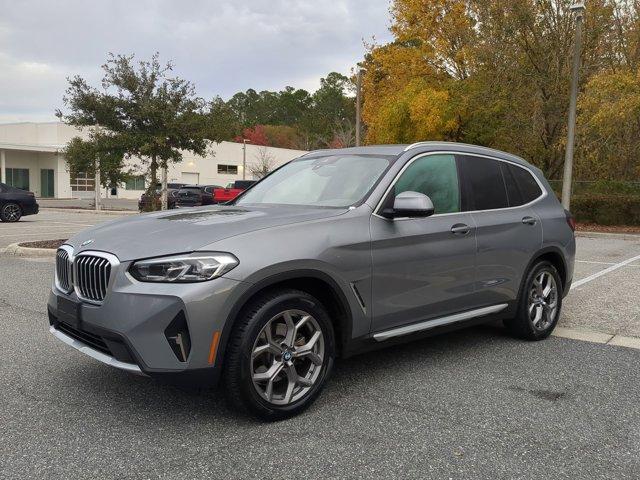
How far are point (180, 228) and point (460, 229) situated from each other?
84.8 inches

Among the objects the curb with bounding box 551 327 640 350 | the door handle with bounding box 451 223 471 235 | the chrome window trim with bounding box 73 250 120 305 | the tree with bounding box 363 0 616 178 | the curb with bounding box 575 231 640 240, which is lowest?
the curb with bounding box 551 327 640 350

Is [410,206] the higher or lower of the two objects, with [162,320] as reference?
higher

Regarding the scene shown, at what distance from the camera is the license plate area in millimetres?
3459

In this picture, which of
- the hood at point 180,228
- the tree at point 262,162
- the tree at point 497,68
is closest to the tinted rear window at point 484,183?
the hood at point 180,228

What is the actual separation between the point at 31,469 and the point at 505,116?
2418 centimetres

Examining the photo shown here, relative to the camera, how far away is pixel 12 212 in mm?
20344

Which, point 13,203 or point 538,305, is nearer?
point 538,305

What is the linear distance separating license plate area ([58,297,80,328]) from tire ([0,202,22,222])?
744 inches

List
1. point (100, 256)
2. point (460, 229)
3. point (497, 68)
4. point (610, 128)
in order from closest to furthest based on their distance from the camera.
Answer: point (100, 256) < point (460, 229) < point (610, 128) < point (497, 68)

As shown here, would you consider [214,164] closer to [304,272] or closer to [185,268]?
[304,272]

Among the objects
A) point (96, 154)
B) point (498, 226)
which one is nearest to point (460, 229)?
point (498, 226)

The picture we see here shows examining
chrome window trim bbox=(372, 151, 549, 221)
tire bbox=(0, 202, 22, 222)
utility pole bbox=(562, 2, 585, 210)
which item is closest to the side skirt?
chrome window trim bbox=(372, 151, 549, 221)

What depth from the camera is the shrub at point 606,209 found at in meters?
21.7

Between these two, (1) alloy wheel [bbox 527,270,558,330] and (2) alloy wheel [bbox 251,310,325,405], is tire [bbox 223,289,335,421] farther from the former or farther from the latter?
(1) alloy wheel [bbox 527,270,558,330]
